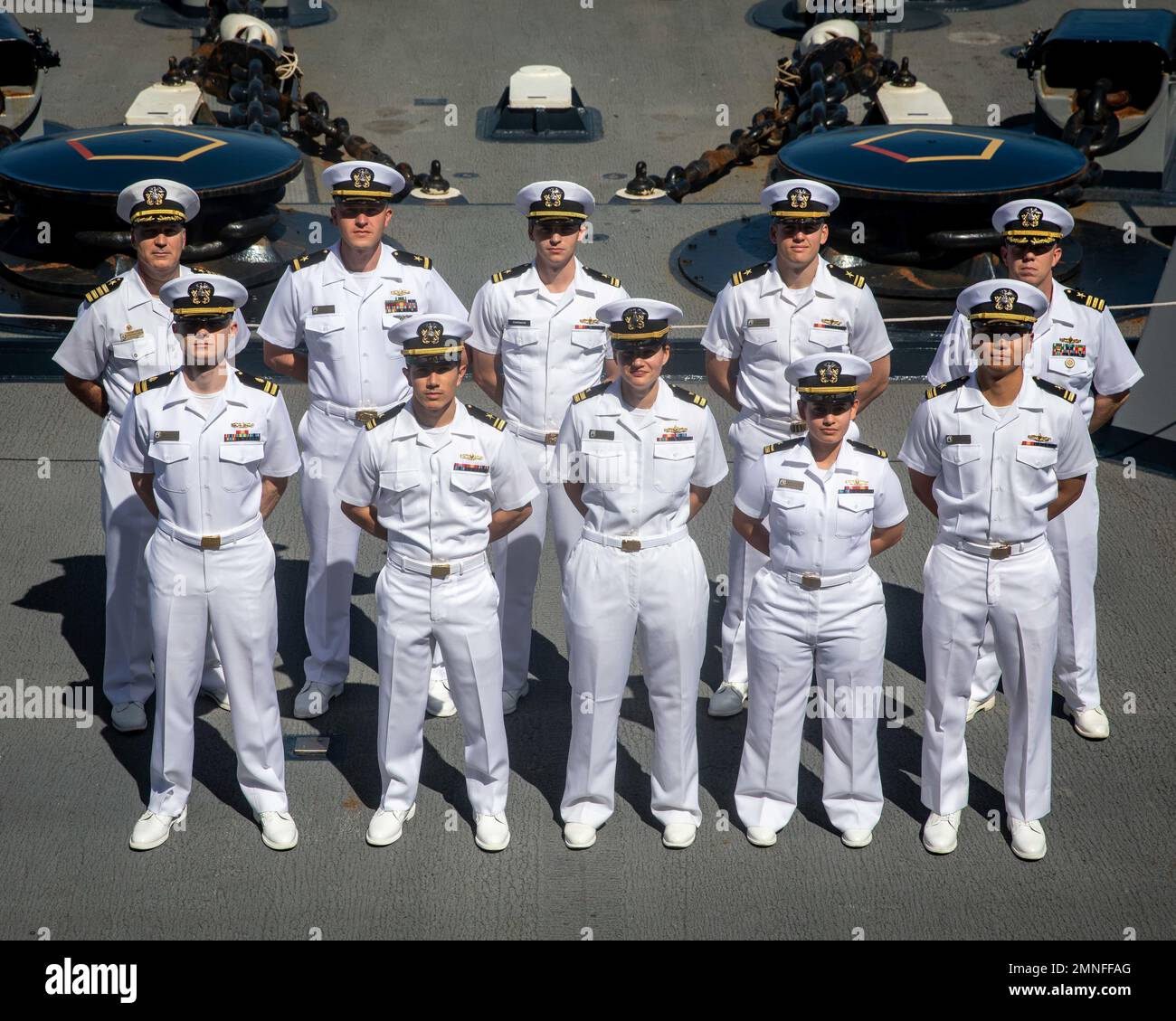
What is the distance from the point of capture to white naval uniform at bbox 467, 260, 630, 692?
5.80 m

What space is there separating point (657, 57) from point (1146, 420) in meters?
7.14

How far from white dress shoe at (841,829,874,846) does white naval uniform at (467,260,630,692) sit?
1.38 metres

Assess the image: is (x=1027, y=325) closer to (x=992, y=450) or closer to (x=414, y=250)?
(x=992, y=450)

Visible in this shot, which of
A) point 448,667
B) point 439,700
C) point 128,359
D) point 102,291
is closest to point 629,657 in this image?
point 448,667

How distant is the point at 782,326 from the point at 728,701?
1.41m

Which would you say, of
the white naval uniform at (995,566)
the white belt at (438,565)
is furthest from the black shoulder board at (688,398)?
the white belt at (438,565)

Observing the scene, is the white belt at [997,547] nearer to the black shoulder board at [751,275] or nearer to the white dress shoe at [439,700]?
the black shoulder board at [751,275]

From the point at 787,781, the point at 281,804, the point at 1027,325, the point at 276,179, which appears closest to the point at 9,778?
the point at 281,804

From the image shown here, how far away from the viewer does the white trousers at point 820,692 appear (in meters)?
5.02

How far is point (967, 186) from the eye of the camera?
8.89 m

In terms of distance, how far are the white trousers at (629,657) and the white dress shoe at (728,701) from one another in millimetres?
667

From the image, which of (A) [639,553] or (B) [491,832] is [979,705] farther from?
(B) [491,832]

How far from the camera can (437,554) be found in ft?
16.4

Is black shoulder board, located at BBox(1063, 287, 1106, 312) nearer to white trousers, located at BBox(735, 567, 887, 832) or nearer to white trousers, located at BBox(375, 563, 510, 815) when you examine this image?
white trousers, located at BBox(735, 567, 887, 832)
